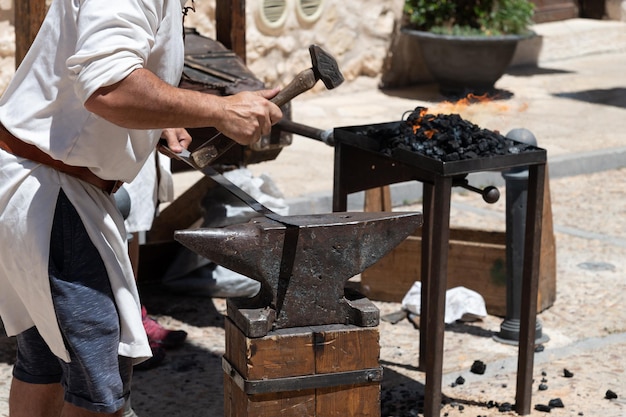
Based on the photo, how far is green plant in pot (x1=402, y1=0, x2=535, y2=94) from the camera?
9922 millimetres

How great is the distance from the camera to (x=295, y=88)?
9.15 ft

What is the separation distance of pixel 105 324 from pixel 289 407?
0.55 metres

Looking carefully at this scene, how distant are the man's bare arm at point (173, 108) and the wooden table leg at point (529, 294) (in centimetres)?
151

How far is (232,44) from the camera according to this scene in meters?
5.23

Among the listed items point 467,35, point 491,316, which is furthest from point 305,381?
point 467,35

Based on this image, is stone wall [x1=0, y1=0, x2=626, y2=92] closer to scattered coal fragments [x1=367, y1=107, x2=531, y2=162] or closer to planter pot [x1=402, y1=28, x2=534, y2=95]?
planter pot [x1=402, y1=28, x2=534, y2=95]

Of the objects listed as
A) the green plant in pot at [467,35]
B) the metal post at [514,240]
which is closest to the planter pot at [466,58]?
the green plant in pot at [467,35]

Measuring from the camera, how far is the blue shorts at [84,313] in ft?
8.66

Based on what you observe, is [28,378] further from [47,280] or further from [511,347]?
[511,347]

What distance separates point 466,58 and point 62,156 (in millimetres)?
7791

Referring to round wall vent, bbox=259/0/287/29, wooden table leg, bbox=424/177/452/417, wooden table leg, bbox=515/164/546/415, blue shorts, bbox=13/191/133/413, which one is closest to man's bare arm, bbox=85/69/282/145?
blue shorts, bbox=13/191/133/413

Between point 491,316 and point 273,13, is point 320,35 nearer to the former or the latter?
point 273,13

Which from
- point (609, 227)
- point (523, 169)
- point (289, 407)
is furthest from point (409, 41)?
point (289, 407)

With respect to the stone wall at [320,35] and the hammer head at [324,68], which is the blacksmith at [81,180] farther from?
the stone wall at [320,35]
